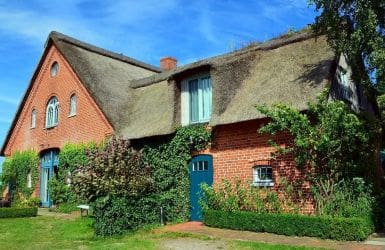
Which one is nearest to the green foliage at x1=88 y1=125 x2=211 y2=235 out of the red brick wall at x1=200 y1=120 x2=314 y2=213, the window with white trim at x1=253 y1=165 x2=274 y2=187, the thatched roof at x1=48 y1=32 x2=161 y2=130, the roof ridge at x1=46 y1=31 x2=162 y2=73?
the red brick wall at x1=200 y1=120 x2=314 y2=213

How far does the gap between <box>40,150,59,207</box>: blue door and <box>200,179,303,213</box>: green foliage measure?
11698mm

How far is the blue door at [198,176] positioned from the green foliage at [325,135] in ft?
11.2

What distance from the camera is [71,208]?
20281 mm

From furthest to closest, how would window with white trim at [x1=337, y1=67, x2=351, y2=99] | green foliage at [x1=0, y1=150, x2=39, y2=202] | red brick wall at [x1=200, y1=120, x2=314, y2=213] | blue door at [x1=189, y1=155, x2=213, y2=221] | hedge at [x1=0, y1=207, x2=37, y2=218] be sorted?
1. green foliage at [x1=0, y1=150, x2=39, y2=202]
2. hedge at [x1=0, y1=207, x2=37, y2=218]
3. blue door at [x1=189, y1=155, x2=213, y2=221]
4. window with white trim at [x1=337, y1=67, x2=351, y2=99]
5. red brick wall at [x1=200, y1=120, x2=314, y2=213]

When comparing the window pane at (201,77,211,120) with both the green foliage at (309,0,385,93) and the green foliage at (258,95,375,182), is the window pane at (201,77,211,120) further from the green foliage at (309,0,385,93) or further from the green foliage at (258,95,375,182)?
the green foliage at (309,0,385,93)

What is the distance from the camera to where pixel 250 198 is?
45.0 ft

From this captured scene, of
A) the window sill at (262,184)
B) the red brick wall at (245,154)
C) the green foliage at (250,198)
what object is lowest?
the green foliage at (250,198)

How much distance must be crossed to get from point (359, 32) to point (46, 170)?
728 inches

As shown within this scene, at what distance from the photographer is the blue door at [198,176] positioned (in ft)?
51.5

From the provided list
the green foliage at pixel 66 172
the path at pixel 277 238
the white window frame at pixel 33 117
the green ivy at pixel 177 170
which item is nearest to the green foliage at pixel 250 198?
the path at pixel 277 238

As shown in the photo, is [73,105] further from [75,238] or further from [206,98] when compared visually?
[75,238]

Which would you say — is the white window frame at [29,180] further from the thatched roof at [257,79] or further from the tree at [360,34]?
the tree at [360,34]

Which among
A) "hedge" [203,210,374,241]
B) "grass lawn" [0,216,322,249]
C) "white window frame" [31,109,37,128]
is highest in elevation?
"white window frame" [31,109,37,128]

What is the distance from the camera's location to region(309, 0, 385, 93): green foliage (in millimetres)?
11445
